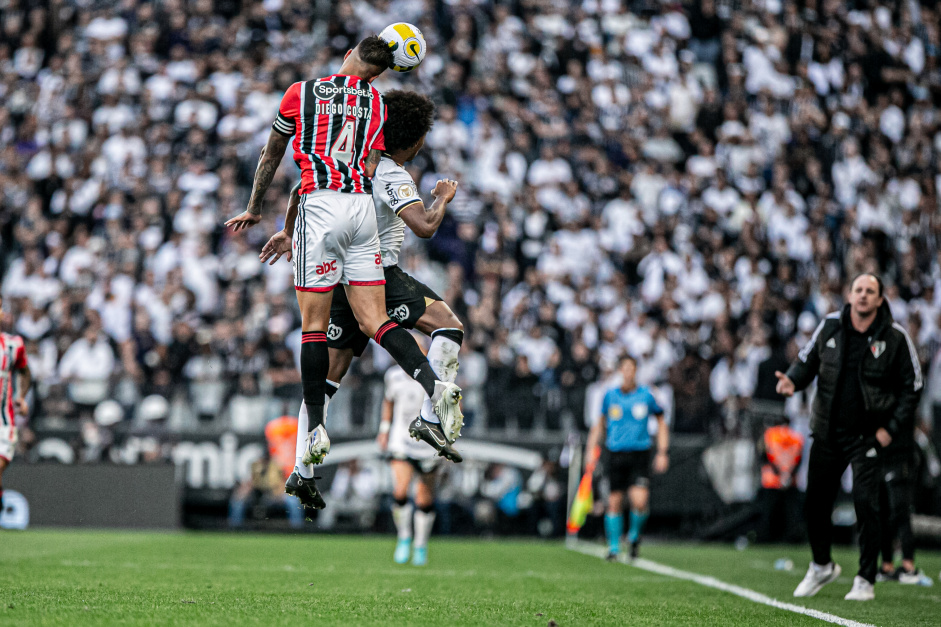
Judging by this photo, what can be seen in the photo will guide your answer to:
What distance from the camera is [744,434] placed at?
56.7 ft

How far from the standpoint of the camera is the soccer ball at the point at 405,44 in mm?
7395

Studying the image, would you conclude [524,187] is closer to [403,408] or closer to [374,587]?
[403,408]

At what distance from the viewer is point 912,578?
11891 millimetres

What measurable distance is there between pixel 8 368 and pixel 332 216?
Answer: 17.9ft

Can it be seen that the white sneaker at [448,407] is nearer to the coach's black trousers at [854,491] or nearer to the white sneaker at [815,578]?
the coach's black trousers at [854,491]

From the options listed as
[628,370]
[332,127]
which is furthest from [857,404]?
[628,370]

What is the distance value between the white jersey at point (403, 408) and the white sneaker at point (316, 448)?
224 inches

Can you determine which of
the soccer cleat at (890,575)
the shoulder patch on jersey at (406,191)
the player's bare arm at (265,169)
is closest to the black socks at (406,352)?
the shoulder patch on jersey at (406,191)

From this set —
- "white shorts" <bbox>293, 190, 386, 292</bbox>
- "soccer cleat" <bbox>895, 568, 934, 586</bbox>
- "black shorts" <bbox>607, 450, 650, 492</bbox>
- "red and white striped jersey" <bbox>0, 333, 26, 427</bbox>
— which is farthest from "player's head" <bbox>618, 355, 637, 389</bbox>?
"white shorts" <bbox>293, 190, 386, 292</bbox>

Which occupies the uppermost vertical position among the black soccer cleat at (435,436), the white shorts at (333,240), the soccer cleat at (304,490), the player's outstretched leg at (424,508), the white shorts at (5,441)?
the white shorts at (333,240)

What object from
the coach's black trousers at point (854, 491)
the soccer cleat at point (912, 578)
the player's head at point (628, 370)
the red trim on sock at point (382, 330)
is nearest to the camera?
the red trim on sock at point (382, 330)

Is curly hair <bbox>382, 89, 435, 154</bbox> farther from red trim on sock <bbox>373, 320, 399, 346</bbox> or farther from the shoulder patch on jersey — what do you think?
red trim on sock <bbox>373, 320, 399, 346</bbox>

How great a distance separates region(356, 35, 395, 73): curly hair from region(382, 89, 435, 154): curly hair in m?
0.29

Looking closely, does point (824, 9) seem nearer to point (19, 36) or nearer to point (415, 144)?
point (19, 36)
